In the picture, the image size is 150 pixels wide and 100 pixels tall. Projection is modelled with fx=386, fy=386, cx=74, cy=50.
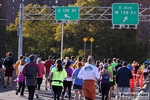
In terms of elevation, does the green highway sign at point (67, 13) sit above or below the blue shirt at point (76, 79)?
above

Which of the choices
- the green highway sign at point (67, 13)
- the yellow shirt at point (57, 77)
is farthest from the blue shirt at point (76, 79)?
the green highway sign at point (67, 13)

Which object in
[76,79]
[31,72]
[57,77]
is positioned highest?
[31,72]

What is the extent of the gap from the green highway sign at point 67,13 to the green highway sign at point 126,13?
3477mm

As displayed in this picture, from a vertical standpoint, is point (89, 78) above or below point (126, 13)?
below

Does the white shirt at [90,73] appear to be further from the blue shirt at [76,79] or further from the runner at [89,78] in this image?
the blue shirt at [76,79]

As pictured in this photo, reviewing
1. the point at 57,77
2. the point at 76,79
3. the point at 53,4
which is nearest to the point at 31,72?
the point at 57,77

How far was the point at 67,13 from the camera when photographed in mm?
35250

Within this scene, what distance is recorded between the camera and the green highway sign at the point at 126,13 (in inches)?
1373

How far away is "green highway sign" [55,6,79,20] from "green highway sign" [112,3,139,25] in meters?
3.48

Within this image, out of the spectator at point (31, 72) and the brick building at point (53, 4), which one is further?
the brick building at point (53, 4)

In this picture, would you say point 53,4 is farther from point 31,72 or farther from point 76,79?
point 31,72

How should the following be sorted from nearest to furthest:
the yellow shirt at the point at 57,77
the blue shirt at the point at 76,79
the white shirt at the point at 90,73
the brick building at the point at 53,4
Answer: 1. the white shirt at the point at 90,73
2. the yellow shirt at the point at 57,77
3. the blue shirt at the point at 76,79
4. the brick building at the point at 53,4

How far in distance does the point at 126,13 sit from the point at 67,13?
5.36m

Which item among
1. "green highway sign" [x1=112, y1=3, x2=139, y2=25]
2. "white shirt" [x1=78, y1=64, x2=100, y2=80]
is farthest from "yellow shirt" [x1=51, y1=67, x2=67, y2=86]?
"green highway sign" [x1=112, y1=3, x2=139, y2=25]
